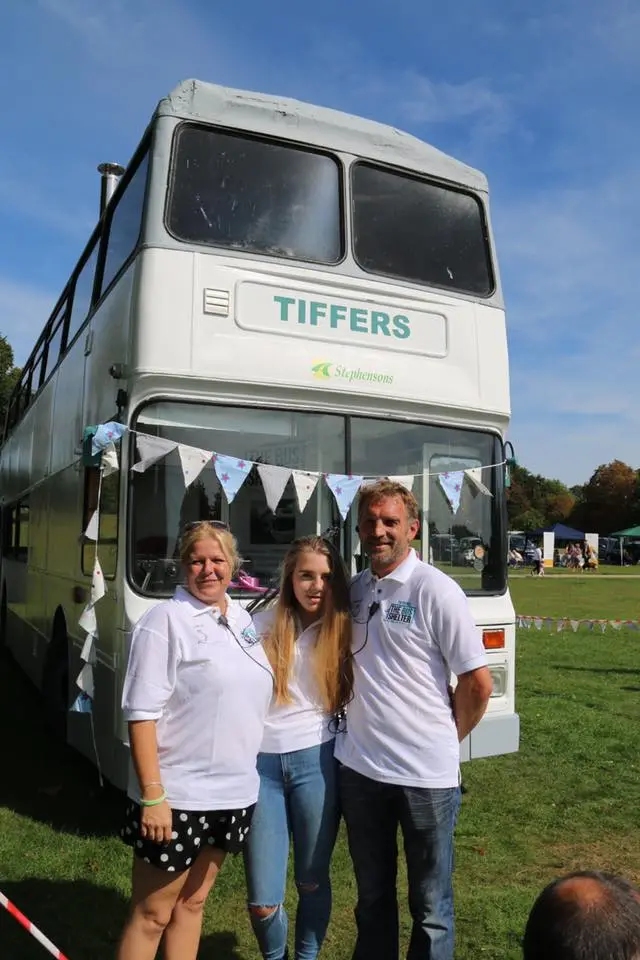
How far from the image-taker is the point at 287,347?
17.1 feet

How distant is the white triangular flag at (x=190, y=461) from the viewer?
4.84 metres

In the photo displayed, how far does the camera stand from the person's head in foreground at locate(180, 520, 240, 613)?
2.92 m

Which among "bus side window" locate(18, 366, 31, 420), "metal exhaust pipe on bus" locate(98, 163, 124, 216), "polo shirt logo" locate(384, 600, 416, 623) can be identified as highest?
"metal exhaust pipe on bus" locate(98, 163, 124, 216)

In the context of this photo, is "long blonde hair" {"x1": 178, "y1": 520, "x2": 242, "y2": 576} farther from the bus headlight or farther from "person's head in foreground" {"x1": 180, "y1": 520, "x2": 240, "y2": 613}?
the bus headlight

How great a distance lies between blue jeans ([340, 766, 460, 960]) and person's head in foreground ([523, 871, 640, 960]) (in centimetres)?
172

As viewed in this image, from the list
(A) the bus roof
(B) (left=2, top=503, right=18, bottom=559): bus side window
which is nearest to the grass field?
(B) (left=2, top=503, right=18, bottom=559): bus side window

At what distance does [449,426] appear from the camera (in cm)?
571

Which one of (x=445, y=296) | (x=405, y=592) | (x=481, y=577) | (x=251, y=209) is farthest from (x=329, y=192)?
(x=405, y=592)

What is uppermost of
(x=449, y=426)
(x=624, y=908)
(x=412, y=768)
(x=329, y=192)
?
(x=329, y=192)

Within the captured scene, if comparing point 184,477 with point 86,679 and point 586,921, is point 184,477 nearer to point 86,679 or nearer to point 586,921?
point 86,679

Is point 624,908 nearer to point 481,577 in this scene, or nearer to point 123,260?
point 481,577

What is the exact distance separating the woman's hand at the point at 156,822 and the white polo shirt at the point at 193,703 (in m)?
0.07

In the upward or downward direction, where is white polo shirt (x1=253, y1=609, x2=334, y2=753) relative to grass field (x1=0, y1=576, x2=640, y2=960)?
upward

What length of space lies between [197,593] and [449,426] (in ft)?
10.4
